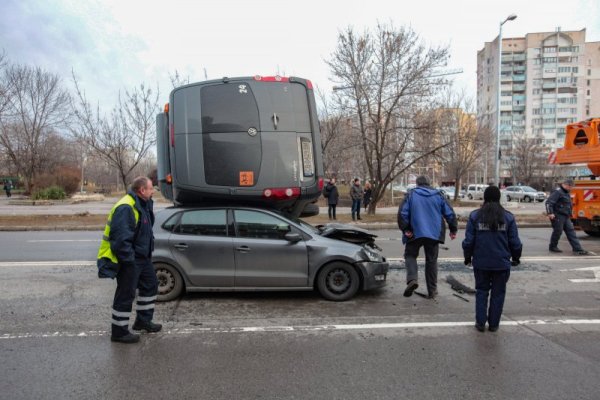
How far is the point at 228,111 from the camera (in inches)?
237

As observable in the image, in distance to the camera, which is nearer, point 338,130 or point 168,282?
point 168,282

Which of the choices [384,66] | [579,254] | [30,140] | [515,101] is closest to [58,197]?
[30,140]

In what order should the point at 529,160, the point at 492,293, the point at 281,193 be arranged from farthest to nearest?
the point at 529,160, the point at 281,193, the point at 492,293

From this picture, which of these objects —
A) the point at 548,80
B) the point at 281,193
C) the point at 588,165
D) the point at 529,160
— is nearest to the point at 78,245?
the point at 281,193

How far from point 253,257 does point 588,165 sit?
34.6 feet

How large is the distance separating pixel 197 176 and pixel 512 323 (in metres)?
4.36

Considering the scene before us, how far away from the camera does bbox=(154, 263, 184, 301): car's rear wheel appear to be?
18.8ft

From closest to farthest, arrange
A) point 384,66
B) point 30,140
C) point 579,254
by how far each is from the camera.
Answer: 1. point 579,254
2. point 384,66
3. point 30,140

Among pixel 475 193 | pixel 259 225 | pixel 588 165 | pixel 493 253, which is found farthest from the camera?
pixel 475 193

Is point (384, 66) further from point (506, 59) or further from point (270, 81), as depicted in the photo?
point (506, 59)

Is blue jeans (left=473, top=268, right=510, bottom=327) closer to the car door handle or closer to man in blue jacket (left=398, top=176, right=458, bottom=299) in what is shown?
man in blue jacket (left=398, top=176, right=458, bottom=299)

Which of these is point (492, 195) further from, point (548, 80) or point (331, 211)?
point (548, 80)

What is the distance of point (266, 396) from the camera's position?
3205mm

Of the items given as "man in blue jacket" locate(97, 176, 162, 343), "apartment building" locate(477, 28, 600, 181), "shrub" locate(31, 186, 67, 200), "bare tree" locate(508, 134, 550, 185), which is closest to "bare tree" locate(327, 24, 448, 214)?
"man in blue jacket" locate(97, 176, 162, 343)
